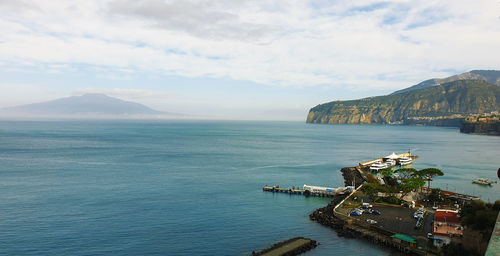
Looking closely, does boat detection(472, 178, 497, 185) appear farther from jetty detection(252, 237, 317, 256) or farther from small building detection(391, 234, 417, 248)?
jetty detection(252, 237, 317, 256)

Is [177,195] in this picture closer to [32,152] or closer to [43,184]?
[43,184]

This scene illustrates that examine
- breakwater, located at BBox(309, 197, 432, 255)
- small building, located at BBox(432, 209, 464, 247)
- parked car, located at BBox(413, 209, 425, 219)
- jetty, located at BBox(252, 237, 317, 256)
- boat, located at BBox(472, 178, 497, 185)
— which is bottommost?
jetty, located at BBox(252, 237, 317, 256)

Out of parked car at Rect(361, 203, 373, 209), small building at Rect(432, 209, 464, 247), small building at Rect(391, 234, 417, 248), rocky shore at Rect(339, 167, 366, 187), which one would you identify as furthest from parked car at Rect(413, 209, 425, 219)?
rocky shore at Rect(339, 167, 366, 187)

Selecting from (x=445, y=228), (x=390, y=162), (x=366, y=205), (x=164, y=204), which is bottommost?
(x=164, y=204)

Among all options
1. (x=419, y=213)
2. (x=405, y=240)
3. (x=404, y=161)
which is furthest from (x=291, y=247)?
(x=404, y=161)

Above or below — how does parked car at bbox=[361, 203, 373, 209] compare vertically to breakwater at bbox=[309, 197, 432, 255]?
above

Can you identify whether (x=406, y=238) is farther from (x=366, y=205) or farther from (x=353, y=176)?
(x=353, y=176)

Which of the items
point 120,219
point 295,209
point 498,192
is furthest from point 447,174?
point 120,219

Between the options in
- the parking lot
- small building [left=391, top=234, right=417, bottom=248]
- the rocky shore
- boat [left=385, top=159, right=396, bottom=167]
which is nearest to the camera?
small building [left=391, top=234, right=417, bottom=248]
